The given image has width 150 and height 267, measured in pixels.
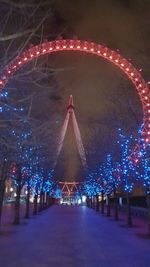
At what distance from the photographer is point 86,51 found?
17.3 metres

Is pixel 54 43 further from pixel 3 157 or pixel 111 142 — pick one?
pixel 111 142

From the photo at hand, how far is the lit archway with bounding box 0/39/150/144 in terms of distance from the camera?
547 inches

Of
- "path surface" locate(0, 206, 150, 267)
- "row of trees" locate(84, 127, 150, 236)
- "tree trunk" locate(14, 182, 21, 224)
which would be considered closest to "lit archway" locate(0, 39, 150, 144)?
"row of trees" locate(84, 127, 150, 236)

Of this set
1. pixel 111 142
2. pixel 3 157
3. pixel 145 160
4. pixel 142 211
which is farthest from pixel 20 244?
pixel 142 211

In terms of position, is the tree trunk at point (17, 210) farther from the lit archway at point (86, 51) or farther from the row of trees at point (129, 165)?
the lit archway at point (86, 51)

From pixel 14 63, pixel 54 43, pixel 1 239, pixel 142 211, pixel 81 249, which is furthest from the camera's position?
pixel 142 211

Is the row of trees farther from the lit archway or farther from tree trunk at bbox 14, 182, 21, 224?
tree trunk at bbox 14, 182, 21, 224

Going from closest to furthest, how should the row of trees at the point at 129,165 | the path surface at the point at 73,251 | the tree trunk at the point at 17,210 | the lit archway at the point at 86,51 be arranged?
the lit archway at the point at 86,51, the path surface at the point at 73,251, the row of trees at the point at 129,165, the tree trunk at the point at 17,210

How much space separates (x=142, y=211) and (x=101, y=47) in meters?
31.7

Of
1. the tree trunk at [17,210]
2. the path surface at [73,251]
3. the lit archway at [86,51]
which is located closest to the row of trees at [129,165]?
the lit archway at [86,51]

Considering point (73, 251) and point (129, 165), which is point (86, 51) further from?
point (129, 165)

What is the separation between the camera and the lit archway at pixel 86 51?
13903mm

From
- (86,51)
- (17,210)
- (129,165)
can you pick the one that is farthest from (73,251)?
(17,210)

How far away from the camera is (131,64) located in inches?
750
